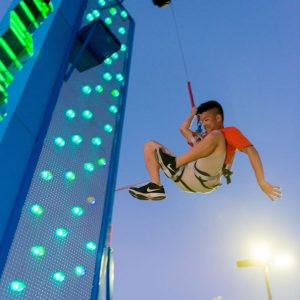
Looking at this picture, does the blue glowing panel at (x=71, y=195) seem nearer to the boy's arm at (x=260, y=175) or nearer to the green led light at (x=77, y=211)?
the green led light at (x=77, y=211)

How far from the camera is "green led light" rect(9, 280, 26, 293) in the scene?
10.1 ft

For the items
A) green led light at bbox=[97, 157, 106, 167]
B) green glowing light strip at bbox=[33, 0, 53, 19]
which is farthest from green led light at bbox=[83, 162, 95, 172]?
green glowing light strip at bbox=[33, 0, 53, 19]

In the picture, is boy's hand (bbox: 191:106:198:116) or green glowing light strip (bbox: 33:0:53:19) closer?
green glowing light strip (bbox: 33:0:53:19)

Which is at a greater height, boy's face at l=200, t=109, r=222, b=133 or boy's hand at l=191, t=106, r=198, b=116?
boy's hand at l=191, t=106, r=198, b=116

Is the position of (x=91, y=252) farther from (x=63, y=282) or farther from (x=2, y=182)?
(x=2, y=182)

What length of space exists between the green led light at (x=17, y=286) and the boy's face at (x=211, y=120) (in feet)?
8.85

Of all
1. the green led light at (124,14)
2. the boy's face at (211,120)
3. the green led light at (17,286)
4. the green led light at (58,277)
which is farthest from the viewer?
the green led light at (124,14)

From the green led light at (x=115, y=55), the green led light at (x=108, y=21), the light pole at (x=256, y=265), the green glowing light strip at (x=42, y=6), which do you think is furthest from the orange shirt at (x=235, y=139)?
the light pole at (x=256, y=265)

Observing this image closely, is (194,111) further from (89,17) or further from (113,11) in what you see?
(113,11)

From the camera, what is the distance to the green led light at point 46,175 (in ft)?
12.5

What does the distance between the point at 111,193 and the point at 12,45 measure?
6.61 ft

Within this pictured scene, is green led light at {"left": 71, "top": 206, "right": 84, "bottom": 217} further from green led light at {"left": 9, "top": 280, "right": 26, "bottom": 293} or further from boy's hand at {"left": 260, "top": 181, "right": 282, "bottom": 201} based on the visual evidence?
boy's hand at {"left": 260, "top": 181, "right": 282, "bottom": 201}

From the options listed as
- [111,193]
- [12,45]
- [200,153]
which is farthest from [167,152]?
[12,45]

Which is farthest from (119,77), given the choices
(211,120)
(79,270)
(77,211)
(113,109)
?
(79,270)
